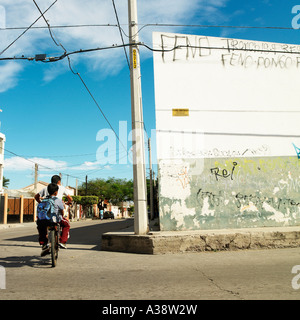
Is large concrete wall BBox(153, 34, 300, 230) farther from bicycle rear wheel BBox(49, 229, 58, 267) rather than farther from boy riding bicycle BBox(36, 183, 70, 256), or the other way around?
bicycle rear wheel BBox(49, 229, 58, 267)

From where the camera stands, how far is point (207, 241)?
7.49m

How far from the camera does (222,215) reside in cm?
917

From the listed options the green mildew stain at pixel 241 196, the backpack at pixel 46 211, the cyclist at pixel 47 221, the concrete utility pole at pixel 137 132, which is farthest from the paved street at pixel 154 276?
the green mildew stain at pixel 241 196

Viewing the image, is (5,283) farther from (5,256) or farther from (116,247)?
(116,247)

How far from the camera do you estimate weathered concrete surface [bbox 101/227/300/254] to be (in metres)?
7.38

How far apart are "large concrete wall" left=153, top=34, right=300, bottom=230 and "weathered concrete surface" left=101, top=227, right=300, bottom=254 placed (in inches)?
59.5

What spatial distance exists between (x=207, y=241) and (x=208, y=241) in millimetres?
25

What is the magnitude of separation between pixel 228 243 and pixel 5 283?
16.5ft

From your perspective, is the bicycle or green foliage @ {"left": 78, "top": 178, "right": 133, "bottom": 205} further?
green foliage @ {"left": 78, "top": 178, "right": 133, "bottom": 205}

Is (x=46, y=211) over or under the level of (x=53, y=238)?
over

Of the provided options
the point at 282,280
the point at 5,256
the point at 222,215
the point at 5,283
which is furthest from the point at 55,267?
the point at 222,215

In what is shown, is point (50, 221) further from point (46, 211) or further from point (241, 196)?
point (241, 196)

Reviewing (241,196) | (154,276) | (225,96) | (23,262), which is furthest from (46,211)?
(225,96)

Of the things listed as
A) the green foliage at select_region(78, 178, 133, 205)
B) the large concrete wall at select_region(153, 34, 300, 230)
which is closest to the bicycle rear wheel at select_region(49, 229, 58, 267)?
the large concrete wall at select_region(153, 34, 300, 230)
